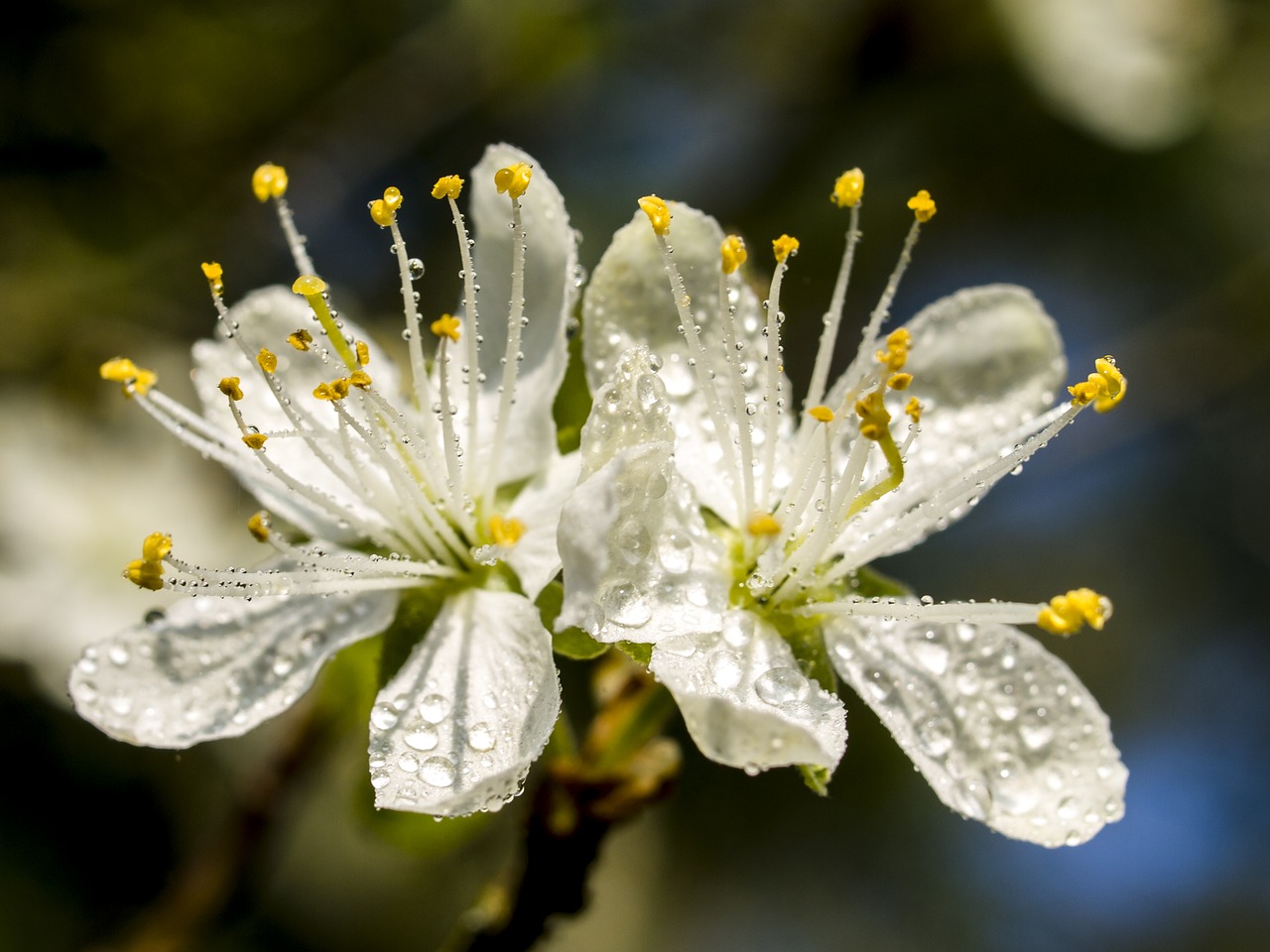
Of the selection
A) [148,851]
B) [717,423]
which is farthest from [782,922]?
[717,423]

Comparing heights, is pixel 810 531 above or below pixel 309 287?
below

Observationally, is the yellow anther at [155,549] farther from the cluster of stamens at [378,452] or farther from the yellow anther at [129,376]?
the yellow anther at [129,376]

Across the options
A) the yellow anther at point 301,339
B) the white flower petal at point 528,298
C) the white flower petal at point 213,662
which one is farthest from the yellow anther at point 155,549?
the white flower petal at point 528,298

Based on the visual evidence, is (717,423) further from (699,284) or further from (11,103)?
(11,103)

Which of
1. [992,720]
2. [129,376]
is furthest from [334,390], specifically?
[992,720]

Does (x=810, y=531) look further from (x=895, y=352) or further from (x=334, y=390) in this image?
(x=334, y=390)

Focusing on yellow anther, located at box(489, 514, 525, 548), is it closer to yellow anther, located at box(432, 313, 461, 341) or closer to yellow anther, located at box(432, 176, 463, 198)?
yellow anther, located at box(432, 313, 461, 341)
